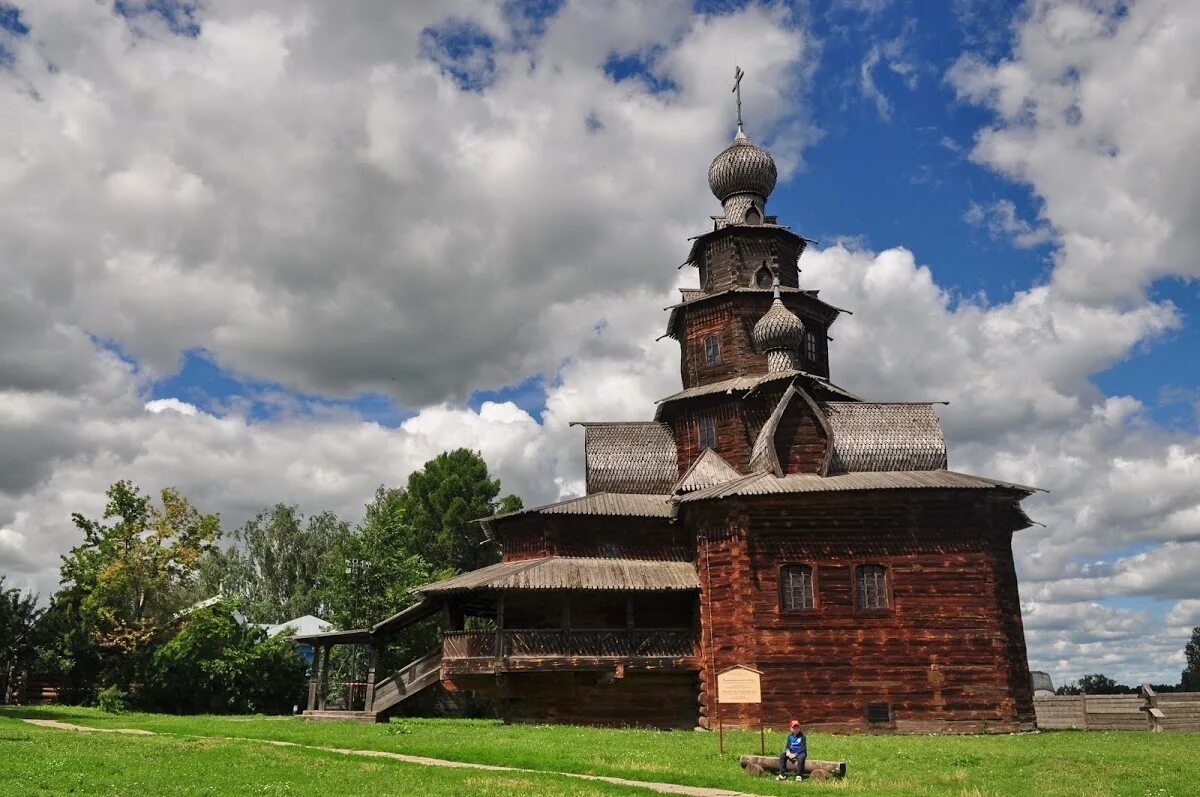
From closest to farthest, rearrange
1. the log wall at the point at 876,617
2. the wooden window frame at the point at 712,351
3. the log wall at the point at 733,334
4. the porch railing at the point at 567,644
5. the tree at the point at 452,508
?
the log wall at the point at 876,617, the porch railing at the point at 567,644, the log wall at the point at 733,334, the wooden window frame at the point at 712,351, the tree at the point at 452,508

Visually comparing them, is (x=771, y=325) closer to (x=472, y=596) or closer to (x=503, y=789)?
(x=472, y=596)

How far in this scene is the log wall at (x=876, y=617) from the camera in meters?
26.3

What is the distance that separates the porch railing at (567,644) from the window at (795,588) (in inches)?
124

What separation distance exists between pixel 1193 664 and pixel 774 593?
Result: 264 feet

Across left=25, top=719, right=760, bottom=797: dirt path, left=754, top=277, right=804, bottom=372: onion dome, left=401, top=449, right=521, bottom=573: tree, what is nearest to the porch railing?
left=25, top=719, right=760, bottom=797: dirt path

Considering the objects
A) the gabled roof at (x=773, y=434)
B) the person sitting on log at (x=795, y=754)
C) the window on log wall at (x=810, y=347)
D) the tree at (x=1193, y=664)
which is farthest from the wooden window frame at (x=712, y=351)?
the tree at (x=1193, y=664)

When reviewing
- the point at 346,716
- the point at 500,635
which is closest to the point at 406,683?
the point at 346,716

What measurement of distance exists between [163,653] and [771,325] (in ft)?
79.7

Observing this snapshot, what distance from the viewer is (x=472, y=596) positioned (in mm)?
29766

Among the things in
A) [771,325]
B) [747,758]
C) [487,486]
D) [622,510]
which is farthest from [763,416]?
[487,486]

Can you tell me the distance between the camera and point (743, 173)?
Answer: 38.0m

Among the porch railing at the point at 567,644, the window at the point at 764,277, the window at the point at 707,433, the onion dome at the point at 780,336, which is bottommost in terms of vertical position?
the porch railing at the point at 567,644

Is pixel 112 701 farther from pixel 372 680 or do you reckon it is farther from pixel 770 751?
pixel 770 751

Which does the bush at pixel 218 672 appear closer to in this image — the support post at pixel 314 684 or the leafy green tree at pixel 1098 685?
the support post at pixel 314 684
